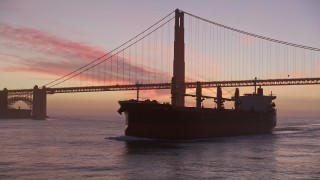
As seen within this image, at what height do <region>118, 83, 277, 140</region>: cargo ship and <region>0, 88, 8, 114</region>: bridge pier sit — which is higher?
<region>0, 88, 8, 114</region>: bridge pier

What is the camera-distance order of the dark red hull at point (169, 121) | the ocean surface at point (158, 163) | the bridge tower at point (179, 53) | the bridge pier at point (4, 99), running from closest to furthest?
the ocean surface at point (158, 163) < the dark red hull at point (169, 121) < the bridge tower at point (179, 53) < the bridge pier at point (4, 99)

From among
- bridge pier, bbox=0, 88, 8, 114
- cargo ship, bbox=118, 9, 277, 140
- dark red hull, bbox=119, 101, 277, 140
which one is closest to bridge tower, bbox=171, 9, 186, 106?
cargo ship, bbox=118, 9, 277, 140

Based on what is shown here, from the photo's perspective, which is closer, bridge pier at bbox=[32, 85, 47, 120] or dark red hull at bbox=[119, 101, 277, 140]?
dark red hull at bbox=[119, 101, 277, 140]

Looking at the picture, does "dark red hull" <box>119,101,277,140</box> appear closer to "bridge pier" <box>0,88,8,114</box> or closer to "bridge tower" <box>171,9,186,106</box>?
"bridge tower" <box>171,9,186,106</box>

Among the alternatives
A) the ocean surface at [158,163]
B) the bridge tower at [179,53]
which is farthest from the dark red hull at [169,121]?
the bridge tower at [179,53]

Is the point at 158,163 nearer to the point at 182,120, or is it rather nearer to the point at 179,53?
the point at 182,120

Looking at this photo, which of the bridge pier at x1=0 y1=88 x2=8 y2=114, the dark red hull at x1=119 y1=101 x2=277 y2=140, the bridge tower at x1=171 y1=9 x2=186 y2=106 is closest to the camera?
the dark red hull at x1=119 y1=101 x2=277 y2=140

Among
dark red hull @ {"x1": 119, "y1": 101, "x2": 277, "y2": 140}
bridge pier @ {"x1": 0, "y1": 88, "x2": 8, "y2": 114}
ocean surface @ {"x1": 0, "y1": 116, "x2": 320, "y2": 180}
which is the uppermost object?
bridge pier @ {"x1": 0, "y1": 88, "x2": 8, "y2": 114}

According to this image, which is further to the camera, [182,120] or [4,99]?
[4,99]

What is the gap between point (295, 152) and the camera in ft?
129

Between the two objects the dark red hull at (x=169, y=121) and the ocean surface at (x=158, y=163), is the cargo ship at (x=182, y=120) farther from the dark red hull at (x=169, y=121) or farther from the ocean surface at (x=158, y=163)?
the ocean surface at (x=158, y=163)

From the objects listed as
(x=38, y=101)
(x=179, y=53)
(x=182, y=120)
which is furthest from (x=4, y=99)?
(x=182, y=120)

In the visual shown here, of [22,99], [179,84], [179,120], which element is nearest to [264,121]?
[179,84]

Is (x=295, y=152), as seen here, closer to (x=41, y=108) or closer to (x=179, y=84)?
(x=179, y=84)
